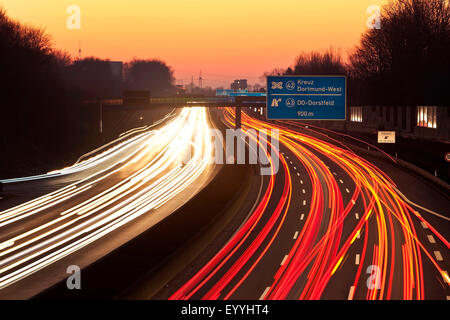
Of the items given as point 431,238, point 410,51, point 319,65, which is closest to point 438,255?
point 431,238

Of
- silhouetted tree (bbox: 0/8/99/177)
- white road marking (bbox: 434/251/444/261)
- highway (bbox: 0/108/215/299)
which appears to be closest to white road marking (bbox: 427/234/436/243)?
white road marking (bbox: 434/251/444/261)

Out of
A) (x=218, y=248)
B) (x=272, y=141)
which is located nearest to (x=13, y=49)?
(x=272, y=141)

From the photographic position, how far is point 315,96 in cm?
4631

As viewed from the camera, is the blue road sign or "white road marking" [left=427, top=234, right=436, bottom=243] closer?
"white road marking" [left=427, top=234, right=436, bottom=243]

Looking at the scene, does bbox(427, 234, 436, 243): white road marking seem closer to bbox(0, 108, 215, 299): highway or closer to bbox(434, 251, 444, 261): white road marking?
bbox(434, 251, 444, 261): white road marking

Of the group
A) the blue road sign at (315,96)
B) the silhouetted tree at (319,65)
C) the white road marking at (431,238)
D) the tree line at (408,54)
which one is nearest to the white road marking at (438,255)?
the white road marking at (431,238)

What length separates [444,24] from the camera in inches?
3541

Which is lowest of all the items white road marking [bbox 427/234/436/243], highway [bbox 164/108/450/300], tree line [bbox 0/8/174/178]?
white road marking [bbox 427/234/436/243]

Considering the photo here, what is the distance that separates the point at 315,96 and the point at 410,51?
49.9 meters

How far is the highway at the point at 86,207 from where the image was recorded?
2480cm

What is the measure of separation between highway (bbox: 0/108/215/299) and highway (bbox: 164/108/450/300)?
5.25 m

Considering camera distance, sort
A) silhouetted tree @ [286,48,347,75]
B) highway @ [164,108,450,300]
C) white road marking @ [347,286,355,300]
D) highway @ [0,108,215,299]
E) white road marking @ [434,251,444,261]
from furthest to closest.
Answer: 1. silhouetted tree @ [286,48,347,75]
2. white road marking @ [434,251,444,261]
3. highway @ [0,108,215,299]
4. highway @ [164,108,450,300]
5. white road marking @ [347,286,355,300]

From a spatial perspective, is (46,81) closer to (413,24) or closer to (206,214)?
(413,24)

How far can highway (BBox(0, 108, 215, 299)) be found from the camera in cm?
2480
